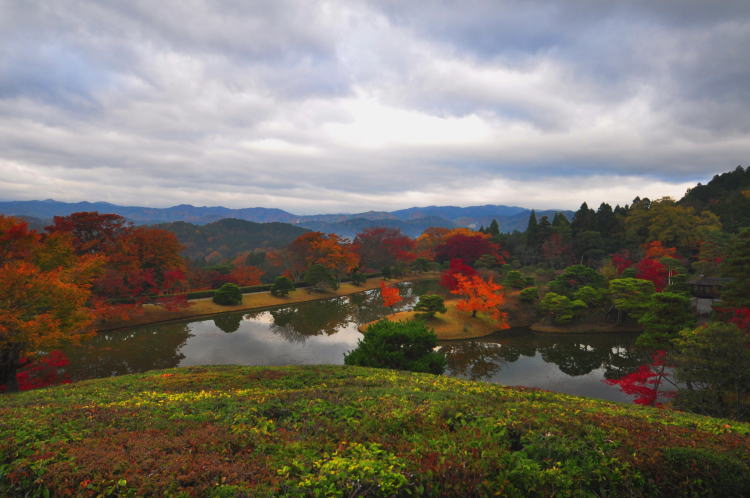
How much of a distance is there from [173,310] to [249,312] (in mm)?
6497

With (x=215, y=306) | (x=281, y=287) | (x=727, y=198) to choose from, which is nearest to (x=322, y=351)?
(x=215, y=306)

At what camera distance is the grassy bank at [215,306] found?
2651 cm

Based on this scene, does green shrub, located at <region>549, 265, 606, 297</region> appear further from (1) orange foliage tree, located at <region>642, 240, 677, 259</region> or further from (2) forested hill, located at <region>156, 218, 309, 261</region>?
(2) forested hill, located at <region>156, 218, 309, 261</region>

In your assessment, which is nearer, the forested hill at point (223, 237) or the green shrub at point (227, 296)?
the green shrub at point (227, 296)

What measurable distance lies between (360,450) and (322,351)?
58.1ft

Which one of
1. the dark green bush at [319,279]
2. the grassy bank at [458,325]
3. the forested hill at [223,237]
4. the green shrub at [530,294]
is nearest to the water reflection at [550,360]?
the grassy bank at [458,325]

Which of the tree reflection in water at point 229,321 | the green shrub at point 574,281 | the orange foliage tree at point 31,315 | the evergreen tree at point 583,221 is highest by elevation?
the evergreen tree at point 583,221

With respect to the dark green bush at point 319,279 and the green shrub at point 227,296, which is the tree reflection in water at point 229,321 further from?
the dark green bush at point 319,279

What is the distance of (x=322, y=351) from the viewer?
2086 cm

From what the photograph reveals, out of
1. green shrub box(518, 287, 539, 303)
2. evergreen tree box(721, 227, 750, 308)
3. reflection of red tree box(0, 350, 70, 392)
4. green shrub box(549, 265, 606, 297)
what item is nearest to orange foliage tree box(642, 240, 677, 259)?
green shrub box(549, 265, 606, 297)

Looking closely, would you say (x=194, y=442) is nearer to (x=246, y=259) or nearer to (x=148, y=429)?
(x=148, y=429)

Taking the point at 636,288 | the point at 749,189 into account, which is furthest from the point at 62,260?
the point at 749,189

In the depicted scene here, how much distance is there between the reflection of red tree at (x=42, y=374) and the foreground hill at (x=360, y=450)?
10871 millimetres

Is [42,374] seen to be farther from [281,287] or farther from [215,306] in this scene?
[281,287]
